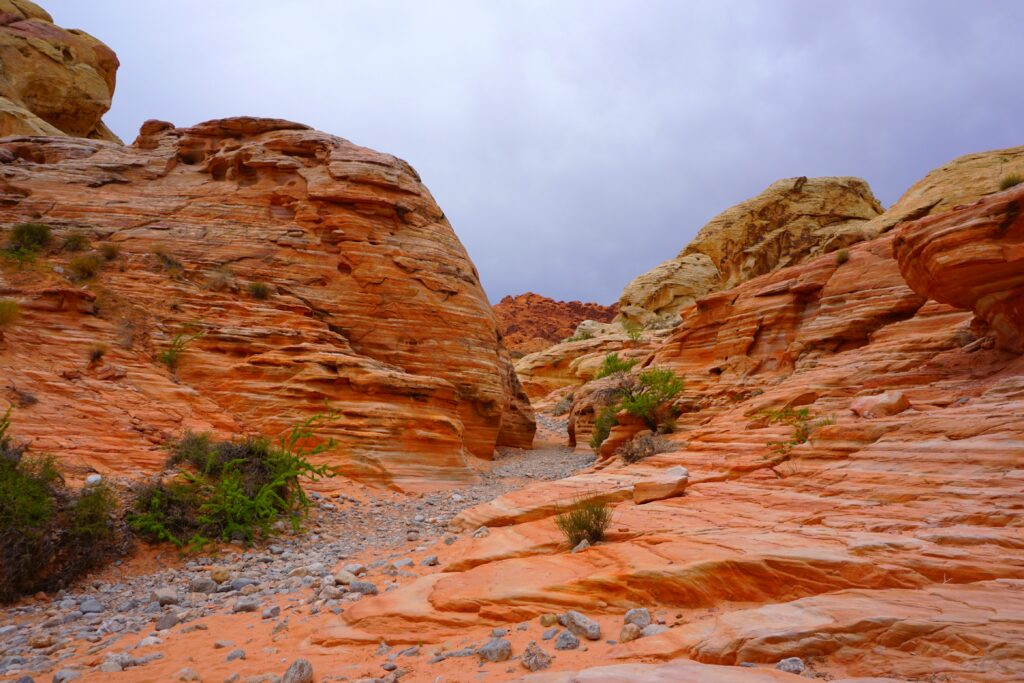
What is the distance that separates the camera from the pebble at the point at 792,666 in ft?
9.51

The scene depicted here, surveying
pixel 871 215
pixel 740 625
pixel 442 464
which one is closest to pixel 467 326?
pixel 442 464

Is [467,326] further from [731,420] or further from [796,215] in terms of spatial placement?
[796,215]

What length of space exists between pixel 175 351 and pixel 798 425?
13.2 meters

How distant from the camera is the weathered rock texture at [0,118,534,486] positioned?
Answer: 434 inches

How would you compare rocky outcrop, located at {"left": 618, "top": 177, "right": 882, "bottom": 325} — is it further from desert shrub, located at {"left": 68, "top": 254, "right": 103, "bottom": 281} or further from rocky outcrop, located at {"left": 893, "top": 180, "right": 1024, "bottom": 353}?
desert shrub, located at {"left": 68, "top": 254, "right": 103, "bottom": 281}

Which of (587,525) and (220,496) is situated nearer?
(587,525)

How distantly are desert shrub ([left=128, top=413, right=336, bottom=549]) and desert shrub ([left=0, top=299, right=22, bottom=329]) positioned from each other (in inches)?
190

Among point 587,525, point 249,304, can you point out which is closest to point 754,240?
point 249,304

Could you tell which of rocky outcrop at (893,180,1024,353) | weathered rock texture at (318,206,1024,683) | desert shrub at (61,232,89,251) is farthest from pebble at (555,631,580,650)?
desert shrub at (61,232,89,251)

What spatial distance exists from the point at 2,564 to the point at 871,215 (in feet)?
156

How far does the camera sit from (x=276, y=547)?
785 centimetres

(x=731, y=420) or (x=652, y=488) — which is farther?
(x=731, y=420)

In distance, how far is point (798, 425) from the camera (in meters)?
8.49

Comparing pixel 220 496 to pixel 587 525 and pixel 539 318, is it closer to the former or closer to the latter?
pixel 587 525
